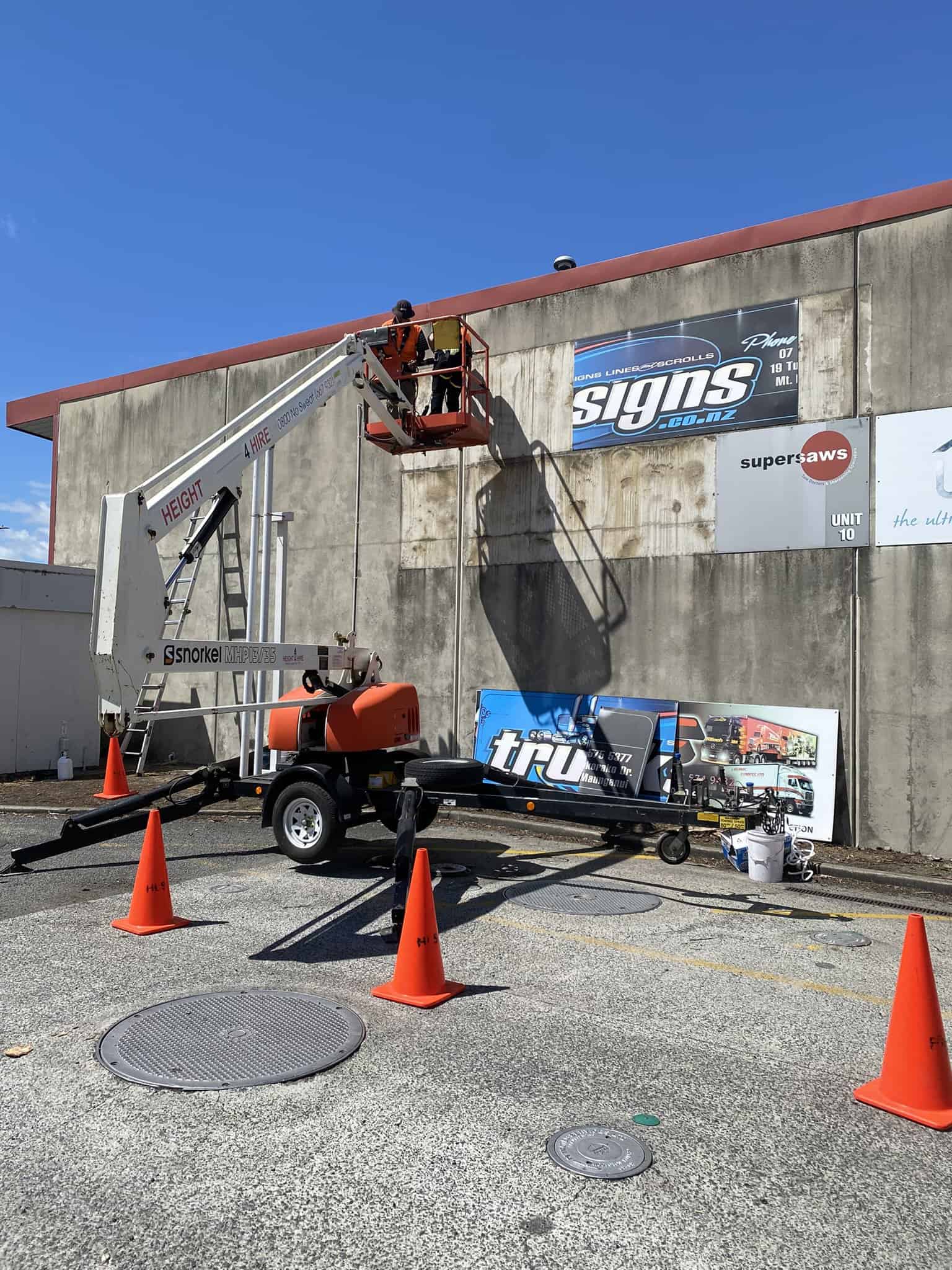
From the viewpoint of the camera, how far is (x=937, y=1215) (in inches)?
135

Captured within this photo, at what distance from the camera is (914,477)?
1020 cm

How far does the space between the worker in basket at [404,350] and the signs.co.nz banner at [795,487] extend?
4.35m

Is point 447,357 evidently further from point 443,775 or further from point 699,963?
point 699,963

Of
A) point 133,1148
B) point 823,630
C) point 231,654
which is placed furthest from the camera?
point 823,630

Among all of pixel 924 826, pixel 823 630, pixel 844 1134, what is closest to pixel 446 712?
pixel 823 630

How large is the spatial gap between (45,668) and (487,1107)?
13.5 metres

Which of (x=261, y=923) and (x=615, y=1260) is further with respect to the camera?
(x=261, y=923)

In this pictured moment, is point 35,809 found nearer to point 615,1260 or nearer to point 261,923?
point 261,923

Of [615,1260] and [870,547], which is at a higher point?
[870,547]

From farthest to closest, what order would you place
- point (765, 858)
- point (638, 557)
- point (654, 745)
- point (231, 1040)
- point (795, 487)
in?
point (638, 557)
point (654, 745)
point (795, 487)
point (765, 858)
point (231, 1040)

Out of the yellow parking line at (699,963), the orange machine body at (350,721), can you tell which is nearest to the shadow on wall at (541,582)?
the orange machine body at (350,721)

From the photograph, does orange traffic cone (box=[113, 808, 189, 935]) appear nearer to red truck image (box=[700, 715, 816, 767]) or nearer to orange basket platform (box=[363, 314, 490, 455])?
red truck image (box=[700, 715, 816, 767])

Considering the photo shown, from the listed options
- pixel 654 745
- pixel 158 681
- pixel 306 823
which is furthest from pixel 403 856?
pixel 158 681

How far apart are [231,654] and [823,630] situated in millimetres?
6722
